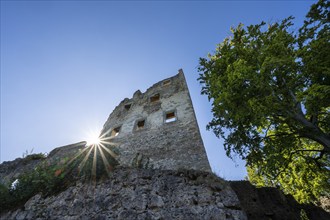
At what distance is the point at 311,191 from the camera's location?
372 inches

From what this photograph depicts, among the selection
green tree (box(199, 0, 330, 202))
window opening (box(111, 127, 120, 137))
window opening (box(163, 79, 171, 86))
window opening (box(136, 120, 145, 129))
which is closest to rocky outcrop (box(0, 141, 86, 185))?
window opening (box(111, 127, 120, 137))

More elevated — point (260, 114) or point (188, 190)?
point (260, 114)

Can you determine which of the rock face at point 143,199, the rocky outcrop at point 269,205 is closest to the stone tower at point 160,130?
the rocky outcrop at point 269,205

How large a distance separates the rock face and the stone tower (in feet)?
5.40

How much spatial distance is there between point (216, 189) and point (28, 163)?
1380 centimetres

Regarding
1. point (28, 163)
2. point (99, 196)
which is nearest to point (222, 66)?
point (99, 196)

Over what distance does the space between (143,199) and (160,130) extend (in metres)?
4.72

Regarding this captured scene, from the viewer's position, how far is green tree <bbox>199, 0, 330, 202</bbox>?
572 centimetres

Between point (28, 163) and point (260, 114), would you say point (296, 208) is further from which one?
point (28, 163)

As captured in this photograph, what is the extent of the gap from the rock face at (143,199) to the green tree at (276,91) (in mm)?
2749

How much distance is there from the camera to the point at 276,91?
6730 millimetres

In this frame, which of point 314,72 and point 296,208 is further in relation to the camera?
point 296,208

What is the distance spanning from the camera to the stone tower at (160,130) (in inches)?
296

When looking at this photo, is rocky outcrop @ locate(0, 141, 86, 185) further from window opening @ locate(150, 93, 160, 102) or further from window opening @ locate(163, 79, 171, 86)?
window opening @ locate(163, 79, 171, 86)
